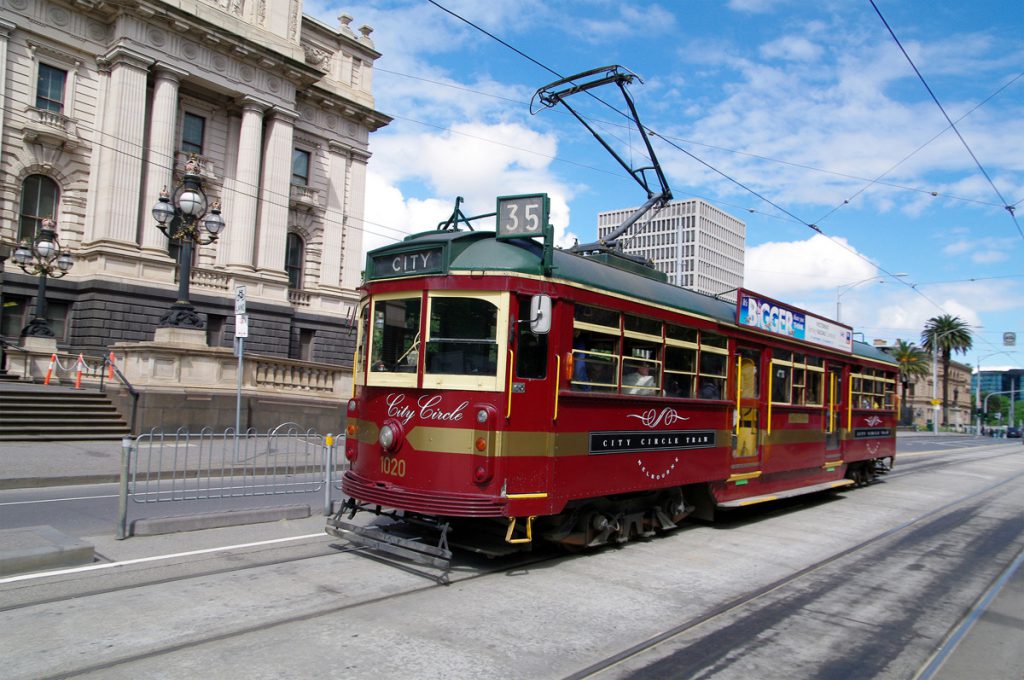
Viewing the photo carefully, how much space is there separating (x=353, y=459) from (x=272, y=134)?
27.2 m

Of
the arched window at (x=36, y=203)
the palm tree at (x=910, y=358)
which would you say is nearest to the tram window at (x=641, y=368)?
the arched window at (x=36, y=203)

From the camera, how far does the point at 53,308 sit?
26.0 meters

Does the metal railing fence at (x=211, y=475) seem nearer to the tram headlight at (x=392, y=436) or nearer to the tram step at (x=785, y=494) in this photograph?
the tram headlight at (x=392, y=436)

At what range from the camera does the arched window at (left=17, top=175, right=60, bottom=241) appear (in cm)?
2575


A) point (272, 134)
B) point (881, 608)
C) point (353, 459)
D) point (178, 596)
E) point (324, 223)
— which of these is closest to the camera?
point (178, 596)

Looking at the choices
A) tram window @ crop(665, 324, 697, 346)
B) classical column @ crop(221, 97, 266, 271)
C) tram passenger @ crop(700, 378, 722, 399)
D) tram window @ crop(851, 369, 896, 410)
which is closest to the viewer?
tram window @ crop(665, 324, 697, 346)

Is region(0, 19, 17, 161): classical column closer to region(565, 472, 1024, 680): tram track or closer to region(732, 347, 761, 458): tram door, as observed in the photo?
region(732, 347, 761, 458): tram door

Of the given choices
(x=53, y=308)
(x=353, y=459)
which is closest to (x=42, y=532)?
(x=353, y=459)

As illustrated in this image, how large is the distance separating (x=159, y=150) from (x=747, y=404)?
987 inches

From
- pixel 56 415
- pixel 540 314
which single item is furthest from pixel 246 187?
pixel 540 314

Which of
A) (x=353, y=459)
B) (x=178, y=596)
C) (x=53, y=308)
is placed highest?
(x=53, y=308)

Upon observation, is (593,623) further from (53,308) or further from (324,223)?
(324,223)

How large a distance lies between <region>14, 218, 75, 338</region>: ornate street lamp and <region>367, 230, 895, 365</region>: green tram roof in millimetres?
21082

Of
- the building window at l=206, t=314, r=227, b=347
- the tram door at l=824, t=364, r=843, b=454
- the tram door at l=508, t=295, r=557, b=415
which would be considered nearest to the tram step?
the tram door at l=824, t=364, r=843, b=454
